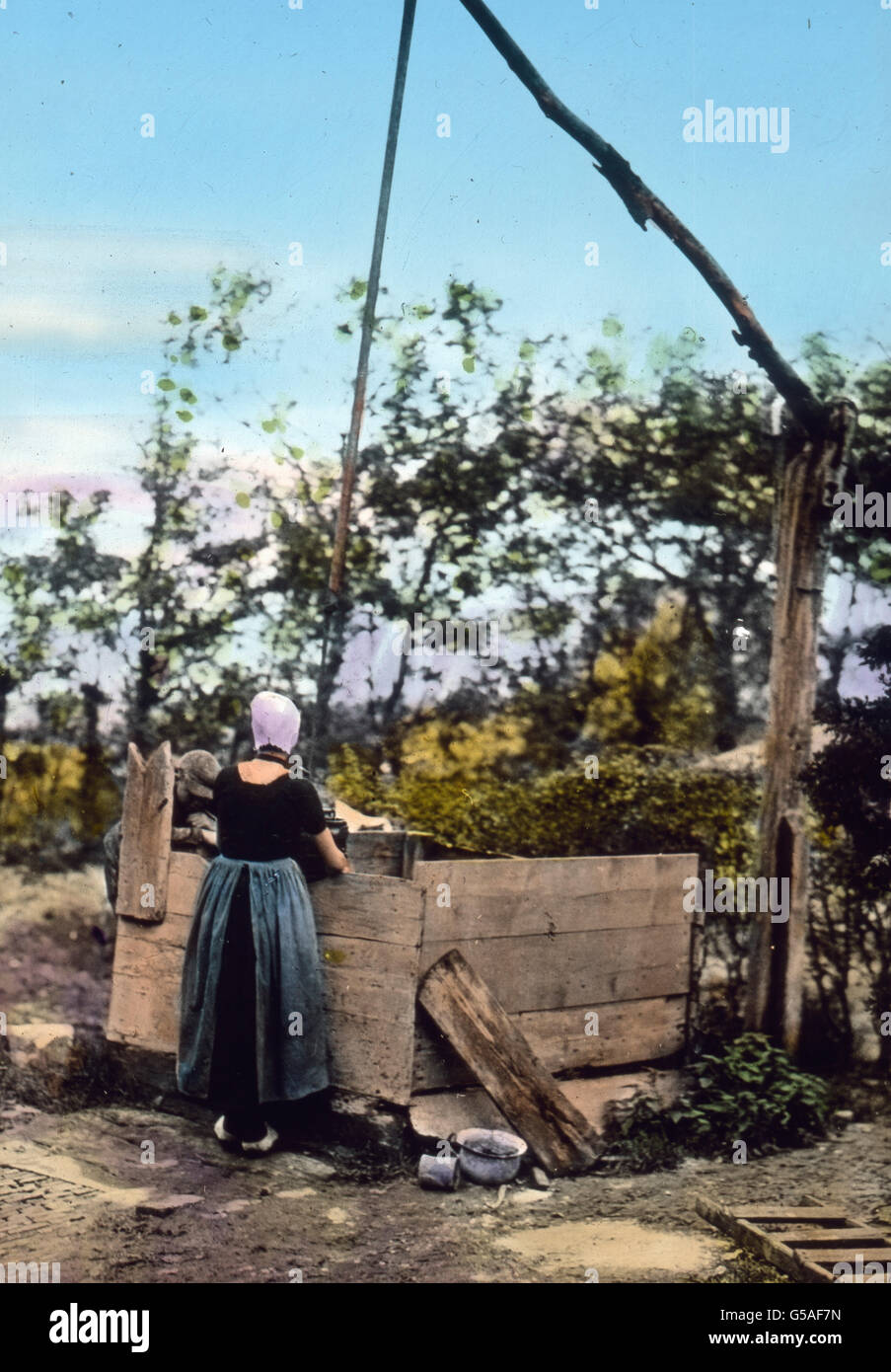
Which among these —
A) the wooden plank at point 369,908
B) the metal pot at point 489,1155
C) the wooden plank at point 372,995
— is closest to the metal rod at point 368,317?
the wooden plank at point 369,908

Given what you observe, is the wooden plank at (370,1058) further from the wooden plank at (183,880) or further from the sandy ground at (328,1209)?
the wooden plank at (183,880)

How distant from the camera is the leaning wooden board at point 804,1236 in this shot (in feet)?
13.4

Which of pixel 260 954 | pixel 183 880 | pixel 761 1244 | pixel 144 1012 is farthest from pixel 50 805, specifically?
pixel 761 1244

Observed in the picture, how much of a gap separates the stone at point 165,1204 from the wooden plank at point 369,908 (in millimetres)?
1113

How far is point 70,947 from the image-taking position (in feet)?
18.9

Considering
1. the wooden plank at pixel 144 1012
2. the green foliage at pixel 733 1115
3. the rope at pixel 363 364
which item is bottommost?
the green foliage at pixel 733 1115

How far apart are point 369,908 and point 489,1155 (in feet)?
3.46

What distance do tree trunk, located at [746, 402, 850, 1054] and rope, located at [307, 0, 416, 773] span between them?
1.90 meters

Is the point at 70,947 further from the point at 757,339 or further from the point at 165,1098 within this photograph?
the point at 757,339

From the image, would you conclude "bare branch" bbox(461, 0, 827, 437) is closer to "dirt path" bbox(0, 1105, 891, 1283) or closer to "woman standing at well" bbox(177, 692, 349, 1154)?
"woman standing at well" bbox(177, 692, 349, 1154)

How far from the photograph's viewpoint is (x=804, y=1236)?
13.8 ft

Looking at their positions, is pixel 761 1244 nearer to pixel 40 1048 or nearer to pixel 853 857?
pixel 853 857

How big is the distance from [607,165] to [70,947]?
13.9 ft
